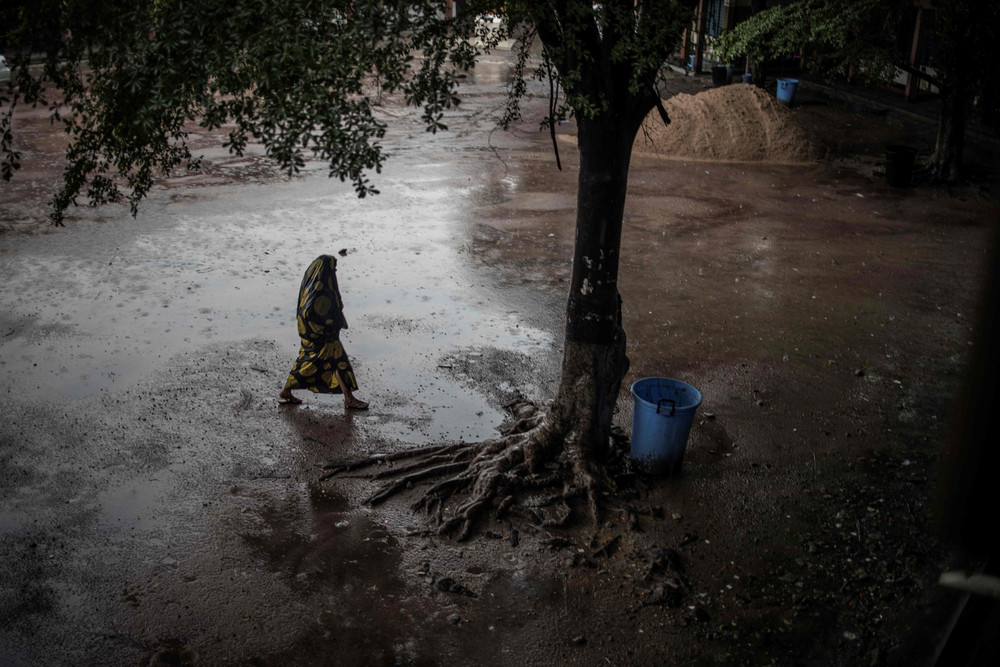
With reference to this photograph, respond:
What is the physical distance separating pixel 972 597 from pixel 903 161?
17.9 metres

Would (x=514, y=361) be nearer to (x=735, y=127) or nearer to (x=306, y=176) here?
(x=306, y=176)

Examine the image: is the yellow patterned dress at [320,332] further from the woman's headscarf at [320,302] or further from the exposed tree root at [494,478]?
the exposed tree root at [494,478]

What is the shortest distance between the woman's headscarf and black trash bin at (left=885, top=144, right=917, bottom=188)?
14.2m

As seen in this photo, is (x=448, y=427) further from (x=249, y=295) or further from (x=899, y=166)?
(x=899, y=166)

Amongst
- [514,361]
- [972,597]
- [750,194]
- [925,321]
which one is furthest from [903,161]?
A: [972,597]

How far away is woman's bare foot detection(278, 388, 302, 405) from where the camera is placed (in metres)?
8.62

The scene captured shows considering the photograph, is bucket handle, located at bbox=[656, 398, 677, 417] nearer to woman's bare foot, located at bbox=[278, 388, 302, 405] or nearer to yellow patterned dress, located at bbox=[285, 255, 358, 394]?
yellow patterned dress, located at bbox=[285, 255, 358, 394]

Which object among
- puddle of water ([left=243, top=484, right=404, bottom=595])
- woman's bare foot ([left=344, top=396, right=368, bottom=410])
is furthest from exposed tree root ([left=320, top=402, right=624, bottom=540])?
woman's bare foot ([left=344, top=396, right=368, bottom=410])

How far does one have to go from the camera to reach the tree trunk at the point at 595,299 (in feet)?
21.9

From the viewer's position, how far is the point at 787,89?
26.3 m

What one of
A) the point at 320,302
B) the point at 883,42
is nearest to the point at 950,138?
the point at 883,42

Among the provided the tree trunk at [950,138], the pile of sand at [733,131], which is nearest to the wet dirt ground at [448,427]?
the tree trunk at [950,138]

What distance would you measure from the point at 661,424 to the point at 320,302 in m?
3.62

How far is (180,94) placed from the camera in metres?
4.92
